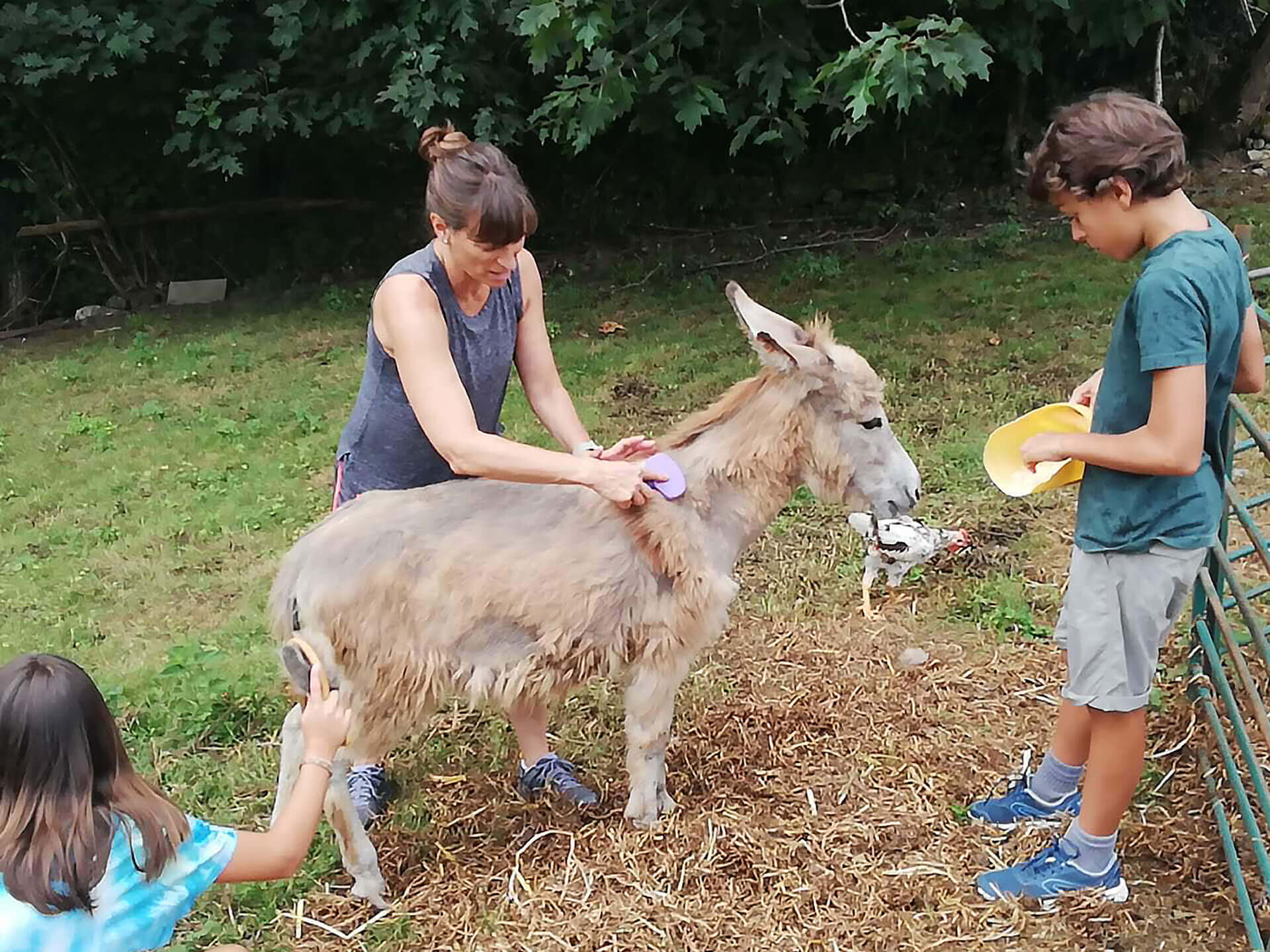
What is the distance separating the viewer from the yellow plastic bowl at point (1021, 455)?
2.86 m

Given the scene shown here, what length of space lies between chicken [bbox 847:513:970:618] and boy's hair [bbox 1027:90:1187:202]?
2.15m

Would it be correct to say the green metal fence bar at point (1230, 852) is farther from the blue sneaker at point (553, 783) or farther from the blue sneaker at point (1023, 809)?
the blue sneaker at point (553, 783)

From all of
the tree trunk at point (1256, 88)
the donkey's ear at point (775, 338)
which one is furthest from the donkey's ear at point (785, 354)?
the tree trunk at point (1256, 88)

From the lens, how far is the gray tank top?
3.00 m

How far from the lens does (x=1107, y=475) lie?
2670 mm

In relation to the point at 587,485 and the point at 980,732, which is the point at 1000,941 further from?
the point at 587,485

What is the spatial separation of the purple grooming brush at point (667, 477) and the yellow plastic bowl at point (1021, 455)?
0.84 m

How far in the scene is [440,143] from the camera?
2906 millimetres

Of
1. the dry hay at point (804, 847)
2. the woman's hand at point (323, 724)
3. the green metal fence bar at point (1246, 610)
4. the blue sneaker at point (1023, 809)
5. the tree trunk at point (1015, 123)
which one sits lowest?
the dry hay at point (804, 847)

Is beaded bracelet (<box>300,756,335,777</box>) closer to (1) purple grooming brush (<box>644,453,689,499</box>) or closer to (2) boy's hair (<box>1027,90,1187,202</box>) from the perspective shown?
(1) purple grooming brush (<box>644,453,689,499</box>)

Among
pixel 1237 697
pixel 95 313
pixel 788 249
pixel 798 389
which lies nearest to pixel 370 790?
pixel 798 389

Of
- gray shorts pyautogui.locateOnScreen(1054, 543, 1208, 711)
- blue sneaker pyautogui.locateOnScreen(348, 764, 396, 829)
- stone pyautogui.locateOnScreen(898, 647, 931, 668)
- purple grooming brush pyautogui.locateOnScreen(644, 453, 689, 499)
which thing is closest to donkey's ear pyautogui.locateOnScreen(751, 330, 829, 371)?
purple grooming brush pyautogui.locateOnScreen(644, 453, 689, 499)

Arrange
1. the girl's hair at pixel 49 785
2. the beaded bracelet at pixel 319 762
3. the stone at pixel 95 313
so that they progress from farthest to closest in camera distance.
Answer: the stone at pixel 95 313 < the beaded bracelet at pixel 319 762 < the girl's hair at pixel 49 785

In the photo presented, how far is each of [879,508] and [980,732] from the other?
3.16 feet
